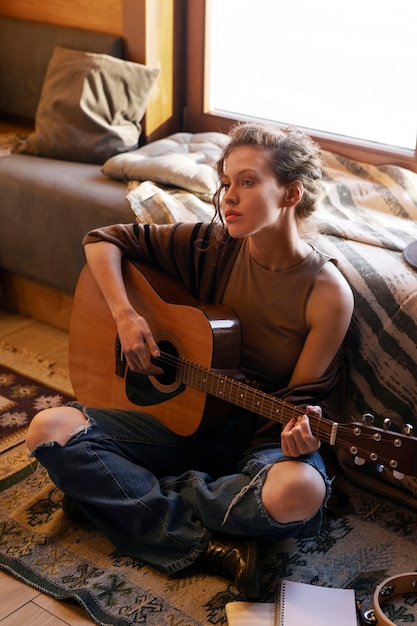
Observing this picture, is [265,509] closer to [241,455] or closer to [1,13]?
[241,455]

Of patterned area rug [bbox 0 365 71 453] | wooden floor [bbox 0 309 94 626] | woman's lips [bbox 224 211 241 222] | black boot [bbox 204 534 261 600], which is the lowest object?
patterned area rug [bbox 0 365 71 453]

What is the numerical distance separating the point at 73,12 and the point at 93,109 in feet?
1.61

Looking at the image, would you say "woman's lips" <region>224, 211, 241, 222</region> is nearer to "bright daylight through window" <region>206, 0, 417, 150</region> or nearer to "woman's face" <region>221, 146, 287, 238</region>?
"woman's face" <region>221, 146, 287, 238</region>

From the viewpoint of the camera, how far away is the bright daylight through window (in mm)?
2438

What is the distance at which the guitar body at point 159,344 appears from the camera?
5.54 feet

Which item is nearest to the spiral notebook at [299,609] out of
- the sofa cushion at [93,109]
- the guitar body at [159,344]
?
the guitar body at [159,344]

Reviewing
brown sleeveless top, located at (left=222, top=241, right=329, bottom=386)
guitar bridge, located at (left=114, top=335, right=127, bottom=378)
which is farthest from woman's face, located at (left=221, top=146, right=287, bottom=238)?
guitar bridge, located at (left=114, top=335, right=127, bottom=378)

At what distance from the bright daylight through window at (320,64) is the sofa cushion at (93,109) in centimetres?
29

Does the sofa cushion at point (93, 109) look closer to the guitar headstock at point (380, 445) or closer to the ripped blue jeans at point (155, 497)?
the ripped blue jeans at point (155, 497)

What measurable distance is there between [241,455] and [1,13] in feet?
7.24

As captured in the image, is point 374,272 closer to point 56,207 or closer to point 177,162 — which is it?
point 177,162

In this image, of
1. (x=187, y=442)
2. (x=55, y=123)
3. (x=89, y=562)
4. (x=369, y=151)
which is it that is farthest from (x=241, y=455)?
(x=55, y=123)

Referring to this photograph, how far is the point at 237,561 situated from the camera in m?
1.58

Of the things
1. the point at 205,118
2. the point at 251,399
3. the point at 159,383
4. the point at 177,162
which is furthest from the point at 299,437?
the point at 205,118
